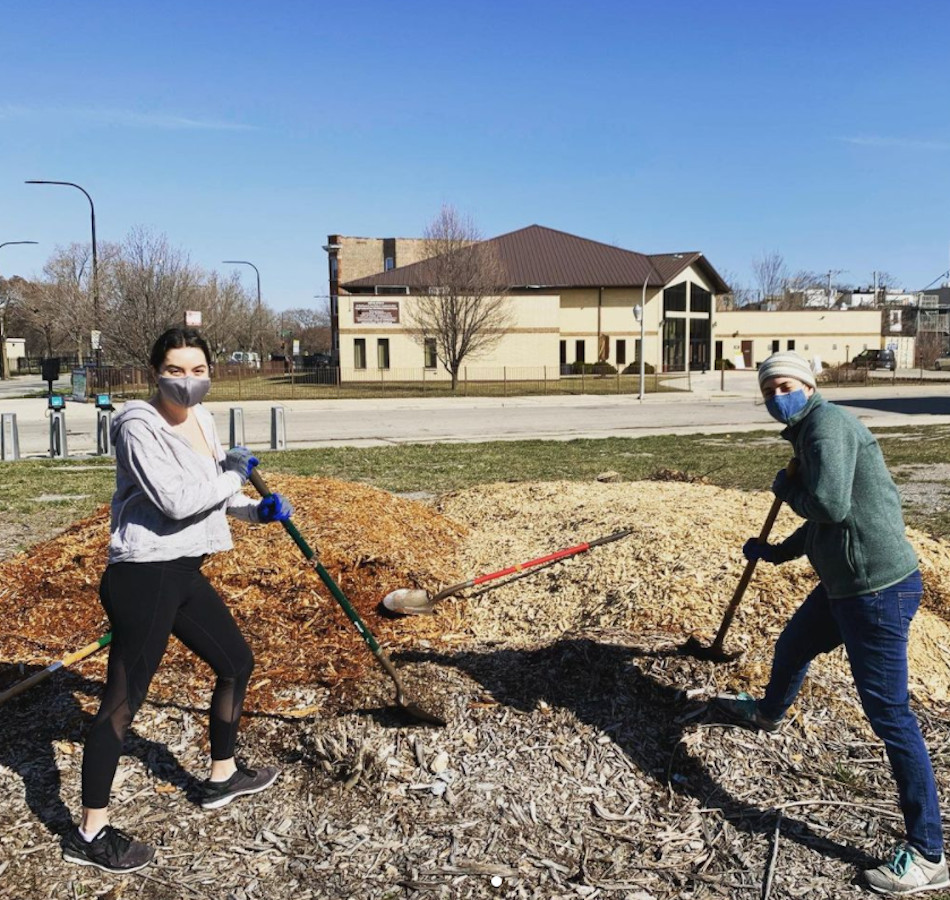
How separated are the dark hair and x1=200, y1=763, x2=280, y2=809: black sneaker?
63.8 inches

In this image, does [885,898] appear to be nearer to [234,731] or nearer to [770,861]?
[770,861]

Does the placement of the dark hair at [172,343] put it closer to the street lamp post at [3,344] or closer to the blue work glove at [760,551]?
the blue work glove at [760,551]

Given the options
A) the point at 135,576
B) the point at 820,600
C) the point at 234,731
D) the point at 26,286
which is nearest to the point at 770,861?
the point at 820,600

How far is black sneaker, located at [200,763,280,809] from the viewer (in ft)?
11.5

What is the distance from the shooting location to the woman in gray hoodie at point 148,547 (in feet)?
10.1

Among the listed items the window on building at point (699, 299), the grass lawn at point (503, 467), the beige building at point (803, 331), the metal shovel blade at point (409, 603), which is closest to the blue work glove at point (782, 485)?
the metal shovel blade at point (409, 603)

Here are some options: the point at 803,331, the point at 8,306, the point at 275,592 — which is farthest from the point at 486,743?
the point at 803,331

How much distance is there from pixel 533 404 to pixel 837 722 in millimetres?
28754

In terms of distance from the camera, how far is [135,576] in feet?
10.2

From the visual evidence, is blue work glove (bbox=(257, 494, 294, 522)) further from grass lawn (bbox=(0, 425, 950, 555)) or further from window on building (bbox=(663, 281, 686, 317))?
window on building (bbox=(663, 281, 686, 317))

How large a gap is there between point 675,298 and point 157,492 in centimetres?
5821

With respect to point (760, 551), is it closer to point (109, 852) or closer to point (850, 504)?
point (850, 504)

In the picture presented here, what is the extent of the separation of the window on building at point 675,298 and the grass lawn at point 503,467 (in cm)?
4034

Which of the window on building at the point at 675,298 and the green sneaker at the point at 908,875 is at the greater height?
the window on building at the point at 675,298
